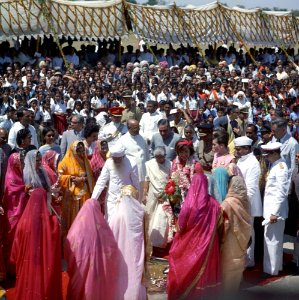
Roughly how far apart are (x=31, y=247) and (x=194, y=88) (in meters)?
12.2

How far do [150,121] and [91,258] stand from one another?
6207 mm

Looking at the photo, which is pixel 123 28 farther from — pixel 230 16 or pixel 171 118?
pixel 171 118

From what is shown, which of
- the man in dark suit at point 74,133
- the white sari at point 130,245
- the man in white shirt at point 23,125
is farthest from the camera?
the man in white shirt at point 23,125

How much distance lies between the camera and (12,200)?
710cm

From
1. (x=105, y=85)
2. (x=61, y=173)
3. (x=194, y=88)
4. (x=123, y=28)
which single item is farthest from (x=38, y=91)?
(x=123, y=28)

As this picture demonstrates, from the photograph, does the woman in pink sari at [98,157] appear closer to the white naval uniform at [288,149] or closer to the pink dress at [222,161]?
the pink dress at [222,161]

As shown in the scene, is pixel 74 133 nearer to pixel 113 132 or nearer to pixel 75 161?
pixel 113 132

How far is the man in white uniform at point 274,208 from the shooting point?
24.1 feet

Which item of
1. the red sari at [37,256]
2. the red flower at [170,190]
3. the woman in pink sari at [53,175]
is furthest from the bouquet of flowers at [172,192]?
the red sari at [37,256]

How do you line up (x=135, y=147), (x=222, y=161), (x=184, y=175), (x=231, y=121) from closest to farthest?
(x=222, y=161) → (x=184, y=175) → (x=135, y=147) → (x=231, y=121)

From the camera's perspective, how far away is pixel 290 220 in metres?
7.91

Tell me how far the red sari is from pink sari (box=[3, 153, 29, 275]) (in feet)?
4.43

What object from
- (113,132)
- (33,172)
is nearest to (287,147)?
(113,132)

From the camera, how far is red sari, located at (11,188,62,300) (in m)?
5.59
